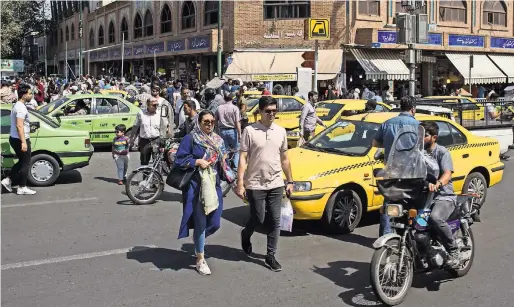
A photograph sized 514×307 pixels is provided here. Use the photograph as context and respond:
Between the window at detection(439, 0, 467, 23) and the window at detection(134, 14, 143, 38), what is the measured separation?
2008cm

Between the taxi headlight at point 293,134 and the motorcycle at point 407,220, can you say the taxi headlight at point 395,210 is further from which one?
the taxi headlight at point 293,134

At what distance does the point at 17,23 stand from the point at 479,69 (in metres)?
42.5

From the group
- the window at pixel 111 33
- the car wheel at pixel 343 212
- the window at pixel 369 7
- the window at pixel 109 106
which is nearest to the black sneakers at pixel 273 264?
the car wheel at pixel 343 212

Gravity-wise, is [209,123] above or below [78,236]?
above

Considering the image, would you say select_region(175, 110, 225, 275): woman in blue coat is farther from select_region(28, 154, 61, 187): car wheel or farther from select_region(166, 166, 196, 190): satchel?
select_region(28, 154, 61, 187): car wheel

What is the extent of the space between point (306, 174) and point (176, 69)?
28.9 metres

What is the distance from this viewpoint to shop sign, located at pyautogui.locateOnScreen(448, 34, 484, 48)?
3238 centimetres

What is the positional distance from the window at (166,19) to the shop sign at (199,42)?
4.81 metres

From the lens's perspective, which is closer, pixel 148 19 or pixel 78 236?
pixel 78 236

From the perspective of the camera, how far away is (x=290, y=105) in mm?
16953

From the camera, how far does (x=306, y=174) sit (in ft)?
24.5

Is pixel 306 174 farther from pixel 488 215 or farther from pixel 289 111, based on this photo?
pixel 289 111

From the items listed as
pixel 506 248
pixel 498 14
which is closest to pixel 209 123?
pixel 506 248

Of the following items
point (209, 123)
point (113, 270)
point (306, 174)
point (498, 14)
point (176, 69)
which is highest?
point (498, 14)
